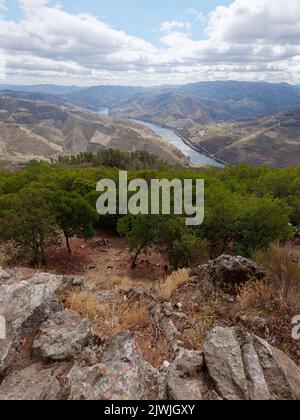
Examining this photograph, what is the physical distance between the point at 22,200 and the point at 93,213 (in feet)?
23.1

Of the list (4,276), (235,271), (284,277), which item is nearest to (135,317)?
(235,271)

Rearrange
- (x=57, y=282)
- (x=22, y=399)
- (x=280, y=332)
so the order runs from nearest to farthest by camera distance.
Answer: (x=22, y=399) < (x=280, y=332) < (x=57, y=282)

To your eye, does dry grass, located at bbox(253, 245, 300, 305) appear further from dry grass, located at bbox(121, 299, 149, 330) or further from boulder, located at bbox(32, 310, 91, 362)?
boulder, located at bbox(32, 310, 91, 362)

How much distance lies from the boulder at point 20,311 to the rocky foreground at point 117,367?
2cm

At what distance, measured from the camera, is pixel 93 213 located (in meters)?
31.2

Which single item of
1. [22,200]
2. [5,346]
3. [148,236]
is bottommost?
[148,236]

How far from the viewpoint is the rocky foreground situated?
18.4 feet

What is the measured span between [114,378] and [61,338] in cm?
178

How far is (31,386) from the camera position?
6.01 metres

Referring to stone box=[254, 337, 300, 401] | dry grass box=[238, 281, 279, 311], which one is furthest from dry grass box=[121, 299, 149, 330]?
stone box=[254, 337, 300, 401]

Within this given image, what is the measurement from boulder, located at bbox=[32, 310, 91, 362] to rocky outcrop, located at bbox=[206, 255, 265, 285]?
5415 millimetres

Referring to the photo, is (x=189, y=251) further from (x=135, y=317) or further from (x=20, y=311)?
(x=20, y=311)
